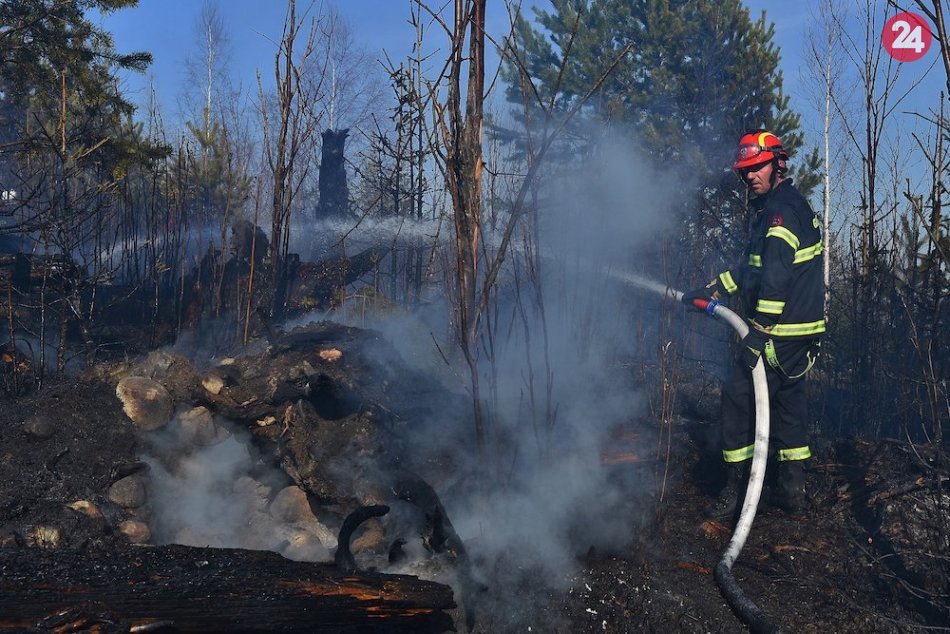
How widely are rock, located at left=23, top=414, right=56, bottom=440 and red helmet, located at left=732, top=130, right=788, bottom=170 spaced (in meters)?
4.82

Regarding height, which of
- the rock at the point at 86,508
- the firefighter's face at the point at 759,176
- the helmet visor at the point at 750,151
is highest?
the helmet visor at the point at 750,151

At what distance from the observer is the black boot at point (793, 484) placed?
160 inches

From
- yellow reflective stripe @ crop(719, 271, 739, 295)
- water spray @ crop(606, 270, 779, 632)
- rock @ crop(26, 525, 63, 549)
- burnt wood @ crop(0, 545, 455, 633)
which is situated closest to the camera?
burnt wood @ crop(0, 545, 455, 633)

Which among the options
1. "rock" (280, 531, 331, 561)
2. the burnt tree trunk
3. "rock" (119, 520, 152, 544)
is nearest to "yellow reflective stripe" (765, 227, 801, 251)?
"rock" (280, 531, 331, 561)

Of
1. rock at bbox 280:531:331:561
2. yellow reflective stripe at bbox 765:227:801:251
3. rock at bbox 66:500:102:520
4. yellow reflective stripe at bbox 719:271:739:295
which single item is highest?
yellow reflective stripe at bbox 765:227:801:251

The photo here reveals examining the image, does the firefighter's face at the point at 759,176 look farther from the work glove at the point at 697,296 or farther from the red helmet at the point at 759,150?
the work glove at the point at 697,296

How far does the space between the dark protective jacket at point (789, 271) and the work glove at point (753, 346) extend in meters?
0.06

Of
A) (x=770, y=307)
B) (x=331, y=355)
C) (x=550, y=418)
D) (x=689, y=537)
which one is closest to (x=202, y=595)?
(x=550, y=418)

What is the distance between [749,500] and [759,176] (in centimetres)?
200

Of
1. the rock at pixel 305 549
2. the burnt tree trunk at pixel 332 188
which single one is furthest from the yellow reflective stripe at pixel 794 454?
the burnt tree trunk at pixel 332 188

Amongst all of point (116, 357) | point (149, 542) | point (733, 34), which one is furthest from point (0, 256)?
point (733, 34)

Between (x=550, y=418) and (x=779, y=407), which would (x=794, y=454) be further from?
(x=550, y=418)

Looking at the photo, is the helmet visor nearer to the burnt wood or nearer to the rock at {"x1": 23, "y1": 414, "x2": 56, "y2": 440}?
the burnt wood

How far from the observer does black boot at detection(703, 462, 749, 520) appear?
4.10m
